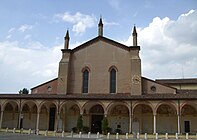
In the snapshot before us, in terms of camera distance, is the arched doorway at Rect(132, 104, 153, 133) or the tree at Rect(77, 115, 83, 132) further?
the arched doorway at Rect(132, 104, 153, 133)

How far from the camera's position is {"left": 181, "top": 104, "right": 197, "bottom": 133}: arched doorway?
29.1 m

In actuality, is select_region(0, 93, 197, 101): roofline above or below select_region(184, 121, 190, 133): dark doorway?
above

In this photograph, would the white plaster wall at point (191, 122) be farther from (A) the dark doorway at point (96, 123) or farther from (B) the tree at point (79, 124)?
(B) the tree at point (79, 124)

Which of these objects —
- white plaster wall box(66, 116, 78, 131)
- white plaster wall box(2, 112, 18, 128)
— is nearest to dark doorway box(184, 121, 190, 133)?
white plaster wall box(66, 116, 78, 131)

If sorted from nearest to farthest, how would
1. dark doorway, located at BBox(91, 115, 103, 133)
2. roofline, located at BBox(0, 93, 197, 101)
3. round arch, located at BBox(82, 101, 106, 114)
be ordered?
roofline, located at BBox(0, 93, 197, 101) < round arch, located at BBox(82, 101, 106, 114) < dark doorway, located at BBox(91, 115, 103, 133)

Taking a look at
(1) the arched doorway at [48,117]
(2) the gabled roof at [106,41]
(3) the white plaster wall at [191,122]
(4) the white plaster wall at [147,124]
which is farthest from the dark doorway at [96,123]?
(3) the white plaster wall at [191,122]

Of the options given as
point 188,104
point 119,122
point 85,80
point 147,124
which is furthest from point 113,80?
point 188,104

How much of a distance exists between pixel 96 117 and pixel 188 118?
11456 mm

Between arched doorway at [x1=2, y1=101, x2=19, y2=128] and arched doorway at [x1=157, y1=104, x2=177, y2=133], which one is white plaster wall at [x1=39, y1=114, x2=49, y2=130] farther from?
arched doorway at [x1=157, y1=104, x2=177, y2=133]

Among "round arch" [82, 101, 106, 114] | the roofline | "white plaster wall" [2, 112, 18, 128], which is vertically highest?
the roofline

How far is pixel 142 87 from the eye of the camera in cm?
3150

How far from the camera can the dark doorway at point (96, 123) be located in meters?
31.5

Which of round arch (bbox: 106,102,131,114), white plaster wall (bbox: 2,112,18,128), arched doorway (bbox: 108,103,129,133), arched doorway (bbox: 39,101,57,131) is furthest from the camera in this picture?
white plaster wall (bbox: 2,112,18,128)

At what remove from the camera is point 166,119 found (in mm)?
29703
